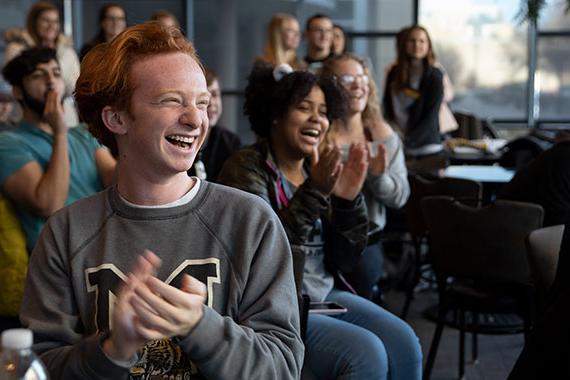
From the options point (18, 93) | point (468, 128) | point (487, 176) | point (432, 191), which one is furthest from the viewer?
point (468, 128)

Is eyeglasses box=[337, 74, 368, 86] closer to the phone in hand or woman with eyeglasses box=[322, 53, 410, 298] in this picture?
woman with eyeglasses box=[322, 53, 410, 298]

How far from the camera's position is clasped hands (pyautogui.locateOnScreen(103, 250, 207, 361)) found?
61.9 inches

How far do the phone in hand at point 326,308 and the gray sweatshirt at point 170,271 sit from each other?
791 mm

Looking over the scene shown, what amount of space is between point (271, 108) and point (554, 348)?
167cm

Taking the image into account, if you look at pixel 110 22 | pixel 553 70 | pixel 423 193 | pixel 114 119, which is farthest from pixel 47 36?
pixel 553 70

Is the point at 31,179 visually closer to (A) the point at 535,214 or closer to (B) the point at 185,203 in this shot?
(B) the point at 185,203

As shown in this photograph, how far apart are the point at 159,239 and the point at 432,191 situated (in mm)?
3193

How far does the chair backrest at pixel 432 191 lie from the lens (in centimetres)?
477

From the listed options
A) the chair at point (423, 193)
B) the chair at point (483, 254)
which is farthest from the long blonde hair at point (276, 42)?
the chair at point (483, 254)

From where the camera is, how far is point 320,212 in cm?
288

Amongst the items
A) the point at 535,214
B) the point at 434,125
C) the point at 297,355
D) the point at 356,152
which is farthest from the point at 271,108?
the point at 434,125

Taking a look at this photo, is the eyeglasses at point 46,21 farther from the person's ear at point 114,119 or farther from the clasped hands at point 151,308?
the clasped hands at point 151,308

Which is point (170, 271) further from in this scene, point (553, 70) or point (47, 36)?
point (553, 70)

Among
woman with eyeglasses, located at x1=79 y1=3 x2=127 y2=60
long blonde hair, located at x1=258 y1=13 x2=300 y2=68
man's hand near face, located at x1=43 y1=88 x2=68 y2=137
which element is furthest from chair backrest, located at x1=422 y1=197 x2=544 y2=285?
woman with eyeglasses, located at x1=79 y1=3 x2=127 y2=60
